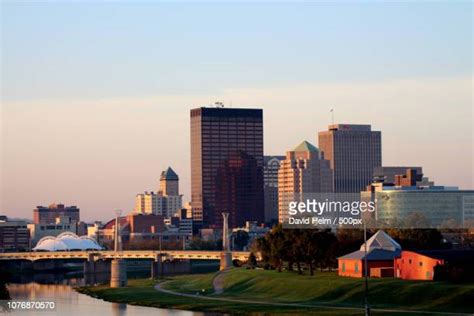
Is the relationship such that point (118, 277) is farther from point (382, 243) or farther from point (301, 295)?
point (301, 295)

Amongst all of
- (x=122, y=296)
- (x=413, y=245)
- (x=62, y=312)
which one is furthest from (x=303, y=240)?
(x=62, y=312)

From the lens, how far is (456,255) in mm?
111688

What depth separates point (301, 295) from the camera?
114 m

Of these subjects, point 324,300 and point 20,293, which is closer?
point 324,300

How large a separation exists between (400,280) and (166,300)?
28039 mm

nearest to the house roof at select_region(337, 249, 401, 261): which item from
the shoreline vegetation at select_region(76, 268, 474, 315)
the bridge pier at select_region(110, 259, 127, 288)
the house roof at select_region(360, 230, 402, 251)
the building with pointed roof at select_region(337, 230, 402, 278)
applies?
the building with pointed roof at select_region(337, 230, 402, 278)

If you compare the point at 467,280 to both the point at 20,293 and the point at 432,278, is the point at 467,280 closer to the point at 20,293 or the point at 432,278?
the point at 432,278

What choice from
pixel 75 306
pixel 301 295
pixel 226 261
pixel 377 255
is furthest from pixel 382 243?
pixel 226 261

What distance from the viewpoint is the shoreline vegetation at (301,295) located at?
3871 inches

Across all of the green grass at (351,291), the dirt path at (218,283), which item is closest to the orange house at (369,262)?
the green grass at (351,291)

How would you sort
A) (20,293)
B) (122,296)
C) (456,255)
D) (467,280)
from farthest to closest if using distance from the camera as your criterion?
(20,293) → (122,296) → (456,255) → (467,280)

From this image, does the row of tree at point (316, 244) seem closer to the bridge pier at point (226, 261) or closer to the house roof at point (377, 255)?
the house roof at point (377, 255)

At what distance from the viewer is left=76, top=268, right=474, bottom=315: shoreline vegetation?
98312 millimetres

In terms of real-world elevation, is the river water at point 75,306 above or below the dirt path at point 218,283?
below
